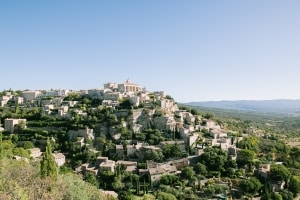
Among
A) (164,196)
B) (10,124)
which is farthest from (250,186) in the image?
(10,124)

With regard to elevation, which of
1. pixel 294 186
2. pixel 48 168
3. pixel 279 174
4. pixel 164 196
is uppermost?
pixel 48 168

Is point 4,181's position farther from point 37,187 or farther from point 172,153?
point 172,153

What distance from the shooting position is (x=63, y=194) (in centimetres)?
2228

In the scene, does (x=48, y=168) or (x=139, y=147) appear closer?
(x=48, y=168)

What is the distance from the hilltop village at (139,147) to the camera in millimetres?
40188

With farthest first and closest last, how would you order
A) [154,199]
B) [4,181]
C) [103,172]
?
[103,172] < [154,199] < [4,181]

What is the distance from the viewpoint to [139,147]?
47.6 metres

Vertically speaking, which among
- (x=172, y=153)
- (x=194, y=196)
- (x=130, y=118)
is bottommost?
(x=194, y=196)

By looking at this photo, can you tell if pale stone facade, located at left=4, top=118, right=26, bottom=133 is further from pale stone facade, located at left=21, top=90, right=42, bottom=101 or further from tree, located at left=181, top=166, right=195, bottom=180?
tree, located at left=181, top=166, right=195, bottom=180

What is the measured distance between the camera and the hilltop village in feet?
132

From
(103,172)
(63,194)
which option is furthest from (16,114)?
(63,194)

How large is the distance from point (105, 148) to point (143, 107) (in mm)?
11719

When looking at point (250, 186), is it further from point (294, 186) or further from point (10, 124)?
point (10, 124)

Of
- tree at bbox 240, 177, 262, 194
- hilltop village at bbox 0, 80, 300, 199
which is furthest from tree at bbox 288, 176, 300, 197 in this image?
tree at bbox 240, 177, 262, 194
